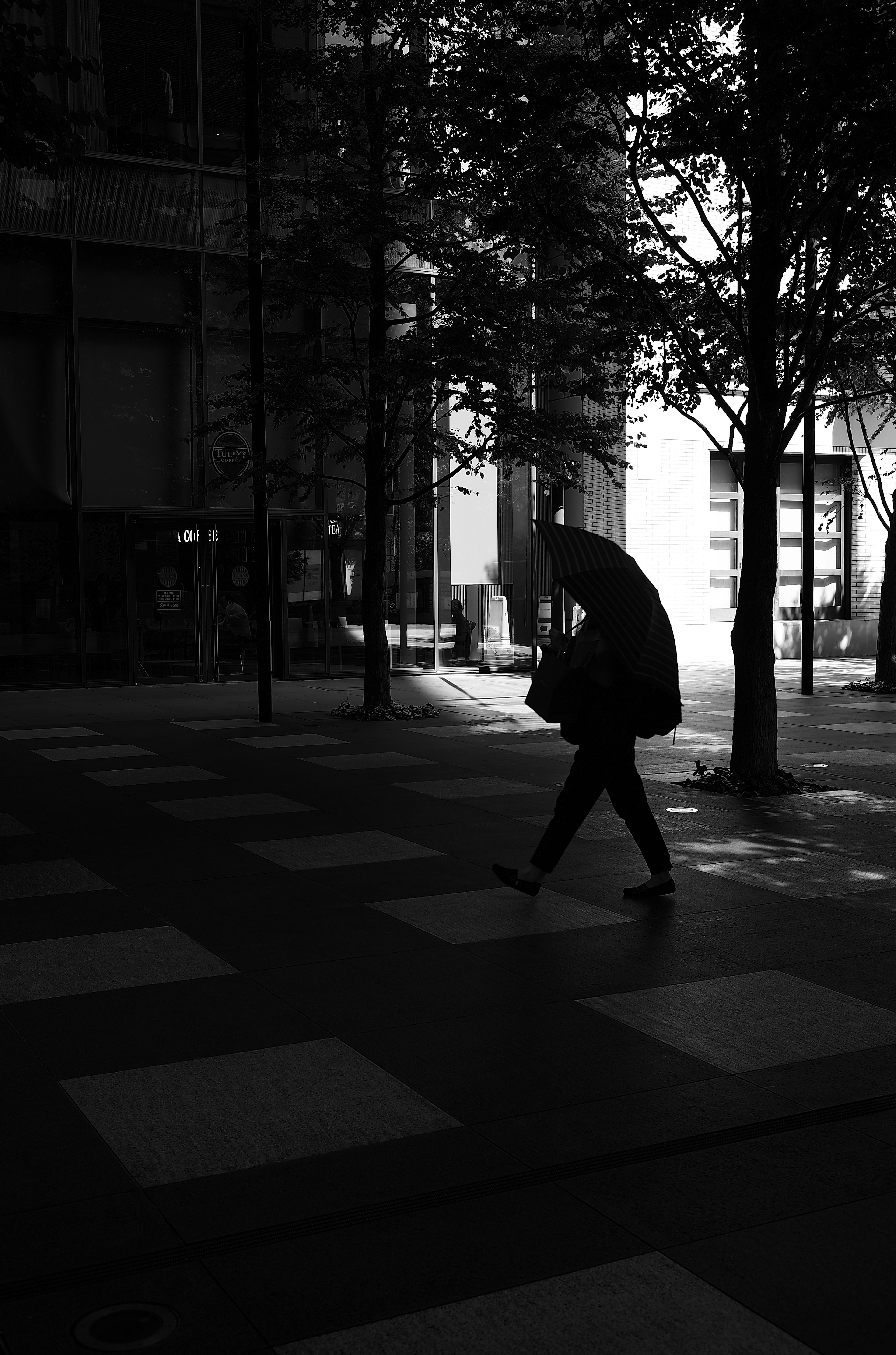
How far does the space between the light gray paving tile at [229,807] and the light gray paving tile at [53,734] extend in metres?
4.88

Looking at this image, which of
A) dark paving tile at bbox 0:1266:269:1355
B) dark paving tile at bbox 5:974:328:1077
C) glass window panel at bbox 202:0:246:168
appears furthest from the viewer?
glass window panel at bbox 202:0:246:168

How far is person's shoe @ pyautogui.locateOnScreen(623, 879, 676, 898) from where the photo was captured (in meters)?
7.69

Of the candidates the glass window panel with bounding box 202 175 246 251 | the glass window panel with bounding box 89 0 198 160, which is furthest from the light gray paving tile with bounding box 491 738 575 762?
the glass window panel with bounding box 89 0 198 160

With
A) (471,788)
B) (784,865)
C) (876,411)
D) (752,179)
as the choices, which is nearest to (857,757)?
(471,788)

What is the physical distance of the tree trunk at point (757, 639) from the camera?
38.4 ft

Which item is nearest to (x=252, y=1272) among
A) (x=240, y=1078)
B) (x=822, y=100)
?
(x=240, y=1078)

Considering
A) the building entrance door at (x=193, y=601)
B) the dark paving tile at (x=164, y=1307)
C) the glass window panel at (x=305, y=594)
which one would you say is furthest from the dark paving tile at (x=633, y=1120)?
the glass window panel at (x=305, y=594)

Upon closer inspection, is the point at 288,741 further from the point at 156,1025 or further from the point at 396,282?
the point at 156,1025

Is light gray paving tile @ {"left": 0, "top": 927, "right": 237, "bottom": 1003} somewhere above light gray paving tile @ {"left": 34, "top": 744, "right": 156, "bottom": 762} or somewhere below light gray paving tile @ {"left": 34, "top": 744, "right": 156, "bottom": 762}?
below

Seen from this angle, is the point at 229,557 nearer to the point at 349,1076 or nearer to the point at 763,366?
the point at 763,366

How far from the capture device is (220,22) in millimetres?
23062

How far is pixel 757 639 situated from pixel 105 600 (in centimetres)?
1383

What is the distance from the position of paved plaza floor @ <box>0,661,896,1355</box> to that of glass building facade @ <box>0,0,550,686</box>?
12.8 m

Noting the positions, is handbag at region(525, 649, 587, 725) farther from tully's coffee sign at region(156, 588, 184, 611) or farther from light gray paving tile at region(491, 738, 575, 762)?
tully's coffee sign at region(156, 588, 184, 611)
